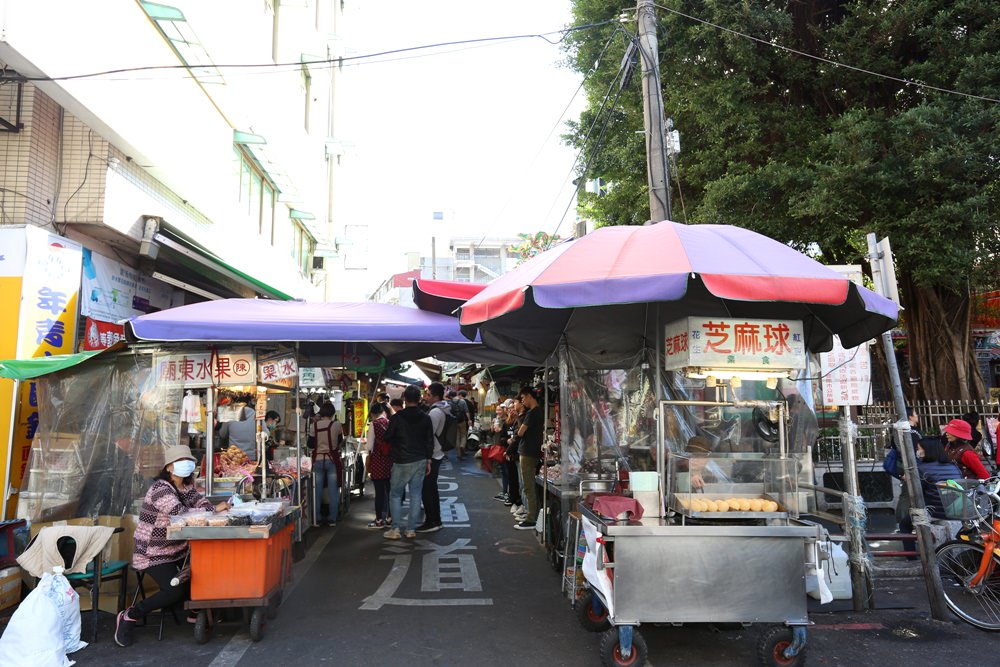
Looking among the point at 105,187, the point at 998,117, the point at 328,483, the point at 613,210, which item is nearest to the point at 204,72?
the point at 105,187

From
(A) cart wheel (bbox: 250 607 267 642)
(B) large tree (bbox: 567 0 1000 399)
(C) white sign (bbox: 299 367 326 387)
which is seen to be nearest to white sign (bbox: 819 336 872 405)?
(B) large tree (bbox: 567 0 1000 399)

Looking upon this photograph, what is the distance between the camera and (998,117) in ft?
33.0

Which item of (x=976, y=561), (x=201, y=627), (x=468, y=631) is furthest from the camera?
(x=976, y=561)

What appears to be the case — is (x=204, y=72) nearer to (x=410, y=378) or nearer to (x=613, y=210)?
(x=613, y=210)

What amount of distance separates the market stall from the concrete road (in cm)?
54

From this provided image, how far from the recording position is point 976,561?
5.88 metres

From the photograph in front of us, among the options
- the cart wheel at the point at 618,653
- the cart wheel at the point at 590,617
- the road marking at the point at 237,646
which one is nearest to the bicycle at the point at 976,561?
the cart wheel at the point at 590,617

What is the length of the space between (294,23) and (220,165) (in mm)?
7488

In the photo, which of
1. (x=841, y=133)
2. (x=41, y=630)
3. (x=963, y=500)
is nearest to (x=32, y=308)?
(x=41, y=630)

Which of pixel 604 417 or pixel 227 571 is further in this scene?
pixel 604 417

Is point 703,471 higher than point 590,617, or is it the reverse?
point 703,471

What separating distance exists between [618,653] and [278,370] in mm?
4875

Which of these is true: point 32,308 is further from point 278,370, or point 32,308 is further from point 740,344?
point 740,344

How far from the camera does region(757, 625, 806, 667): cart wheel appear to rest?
14.9 ft
